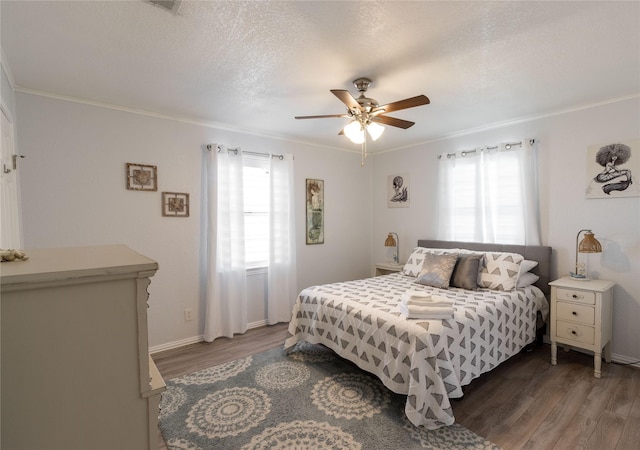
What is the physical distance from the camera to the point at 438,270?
10.5ft

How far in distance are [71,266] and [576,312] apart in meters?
3.52

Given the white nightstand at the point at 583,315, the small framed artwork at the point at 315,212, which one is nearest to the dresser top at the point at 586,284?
the white nightstand at the point at 583,315

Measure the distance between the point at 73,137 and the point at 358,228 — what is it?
373 cm

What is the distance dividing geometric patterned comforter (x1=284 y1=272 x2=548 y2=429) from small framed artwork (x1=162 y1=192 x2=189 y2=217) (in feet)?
5.33

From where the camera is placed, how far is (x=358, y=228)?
5.00 meters

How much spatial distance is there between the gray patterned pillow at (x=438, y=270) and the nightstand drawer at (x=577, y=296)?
36.1 inches

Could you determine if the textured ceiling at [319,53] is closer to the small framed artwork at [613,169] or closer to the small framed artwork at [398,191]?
the small framed artwork at [613,169]

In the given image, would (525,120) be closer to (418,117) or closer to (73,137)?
(418,117)

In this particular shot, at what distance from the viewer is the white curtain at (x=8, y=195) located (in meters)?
1.88

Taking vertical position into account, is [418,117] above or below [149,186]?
above

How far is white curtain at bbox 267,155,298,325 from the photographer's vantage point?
3.96 meters

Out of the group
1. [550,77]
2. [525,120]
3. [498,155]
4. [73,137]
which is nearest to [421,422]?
[550,77]

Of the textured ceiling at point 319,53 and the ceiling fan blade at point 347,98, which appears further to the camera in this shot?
the ceiling fan blade at point 347,98

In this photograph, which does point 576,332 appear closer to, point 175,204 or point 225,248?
point 225,248
